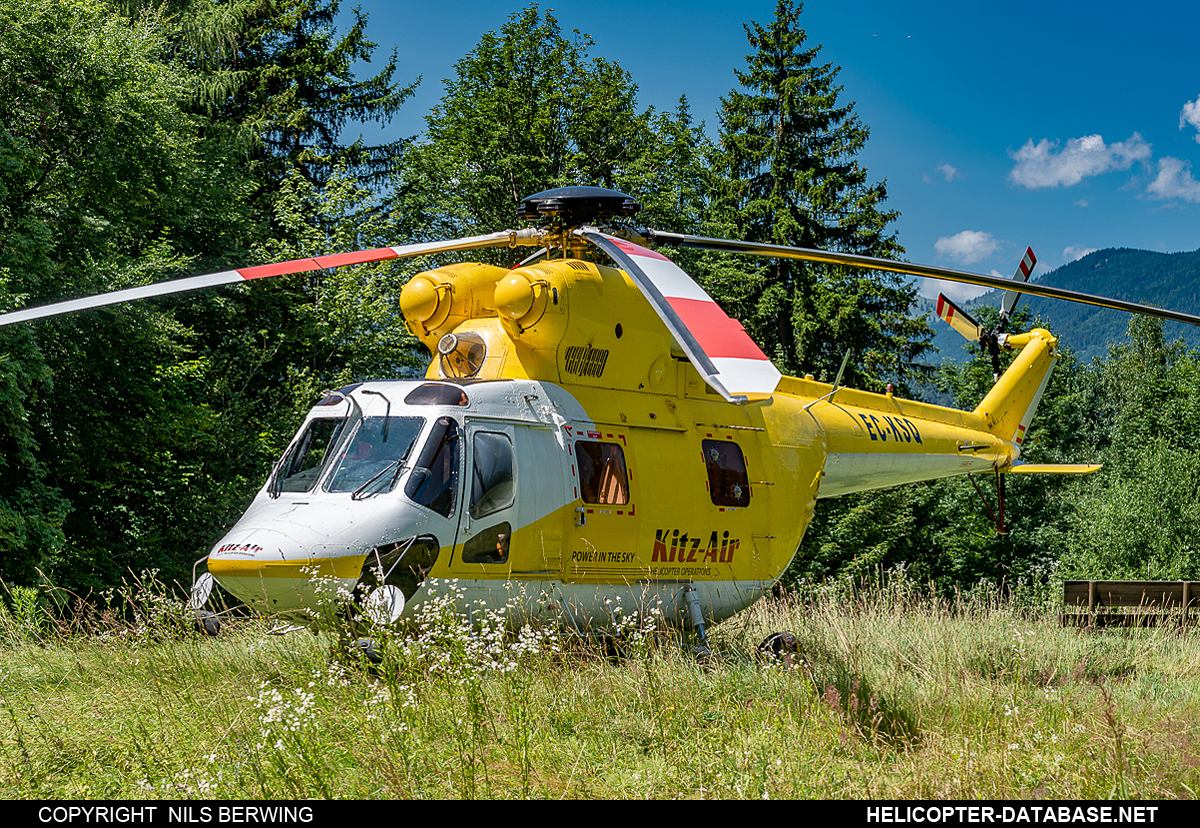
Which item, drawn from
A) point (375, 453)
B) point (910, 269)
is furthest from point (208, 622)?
point (910, 269)

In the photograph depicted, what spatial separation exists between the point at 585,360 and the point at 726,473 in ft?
6.14

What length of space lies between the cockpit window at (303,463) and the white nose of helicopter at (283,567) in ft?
1.98

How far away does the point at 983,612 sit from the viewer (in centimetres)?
1009

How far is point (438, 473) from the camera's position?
20.3ft

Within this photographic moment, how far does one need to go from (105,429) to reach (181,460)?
2.72 m

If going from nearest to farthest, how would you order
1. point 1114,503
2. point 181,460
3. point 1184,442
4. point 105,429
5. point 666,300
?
point 666,300
point 105,429
point 181,460
point 1114,503
point 1184,442

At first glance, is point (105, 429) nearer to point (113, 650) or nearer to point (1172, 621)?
point (113, 650)

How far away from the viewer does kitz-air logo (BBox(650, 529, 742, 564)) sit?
748 centimetres

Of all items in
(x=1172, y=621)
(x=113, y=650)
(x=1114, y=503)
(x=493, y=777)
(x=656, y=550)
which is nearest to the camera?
(x=493, y=777)

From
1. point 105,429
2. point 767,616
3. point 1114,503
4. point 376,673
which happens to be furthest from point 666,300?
point 1114,503

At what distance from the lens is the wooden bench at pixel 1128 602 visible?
9703mm

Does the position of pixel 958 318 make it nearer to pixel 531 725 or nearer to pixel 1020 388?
pixel 1020 388

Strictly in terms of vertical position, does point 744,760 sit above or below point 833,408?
below

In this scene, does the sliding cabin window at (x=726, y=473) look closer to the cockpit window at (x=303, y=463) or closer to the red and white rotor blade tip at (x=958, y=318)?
the cockpit window at (x=303, y=463)
